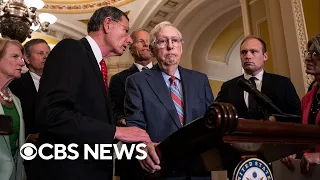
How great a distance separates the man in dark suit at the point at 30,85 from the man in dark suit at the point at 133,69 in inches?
20.9

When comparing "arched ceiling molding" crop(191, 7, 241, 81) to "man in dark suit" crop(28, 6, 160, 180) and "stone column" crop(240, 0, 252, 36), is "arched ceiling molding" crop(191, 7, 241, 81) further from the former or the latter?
"man in dark suit" crop(28, 6, 160, 180)

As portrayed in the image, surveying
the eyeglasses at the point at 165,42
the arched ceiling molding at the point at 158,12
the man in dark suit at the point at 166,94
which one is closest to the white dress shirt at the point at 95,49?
the man in dark suit at the point at 166,94

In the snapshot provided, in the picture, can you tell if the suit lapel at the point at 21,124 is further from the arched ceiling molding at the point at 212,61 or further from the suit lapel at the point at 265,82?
the arched ceiling molding at the point at 212,61

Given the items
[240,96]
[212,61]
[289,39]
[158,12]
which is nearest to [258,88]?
[240,96]

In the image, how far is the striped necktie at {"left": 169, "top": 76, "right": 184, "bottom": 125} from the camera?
165 cm

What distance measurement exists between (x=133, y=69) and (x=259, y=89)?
950 millimetres

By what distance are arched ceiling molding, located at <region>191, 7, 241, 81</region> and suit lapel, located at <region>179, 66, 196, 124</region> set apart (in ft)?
20.6

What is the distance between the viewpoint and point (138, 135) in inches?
51.1

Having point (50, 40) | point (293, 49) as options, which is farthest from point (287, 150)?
point (50, 40)

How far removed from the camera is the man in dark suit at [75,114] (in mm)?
1329

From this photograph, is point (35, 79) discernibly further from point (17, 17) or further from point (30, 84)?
point (17, 17)

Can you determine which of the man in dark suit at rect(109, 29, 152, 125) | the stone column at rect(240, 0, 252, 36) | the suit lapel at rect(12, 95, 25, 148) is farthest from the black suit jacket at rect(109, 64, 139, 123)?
the stone column at rect(240, 0, 252, 36)

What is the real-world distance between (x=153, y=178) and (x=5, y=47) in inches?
61.9

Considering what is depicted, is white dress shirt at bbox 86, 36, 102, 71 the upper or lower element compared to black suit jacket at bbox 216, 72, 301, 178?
upper
